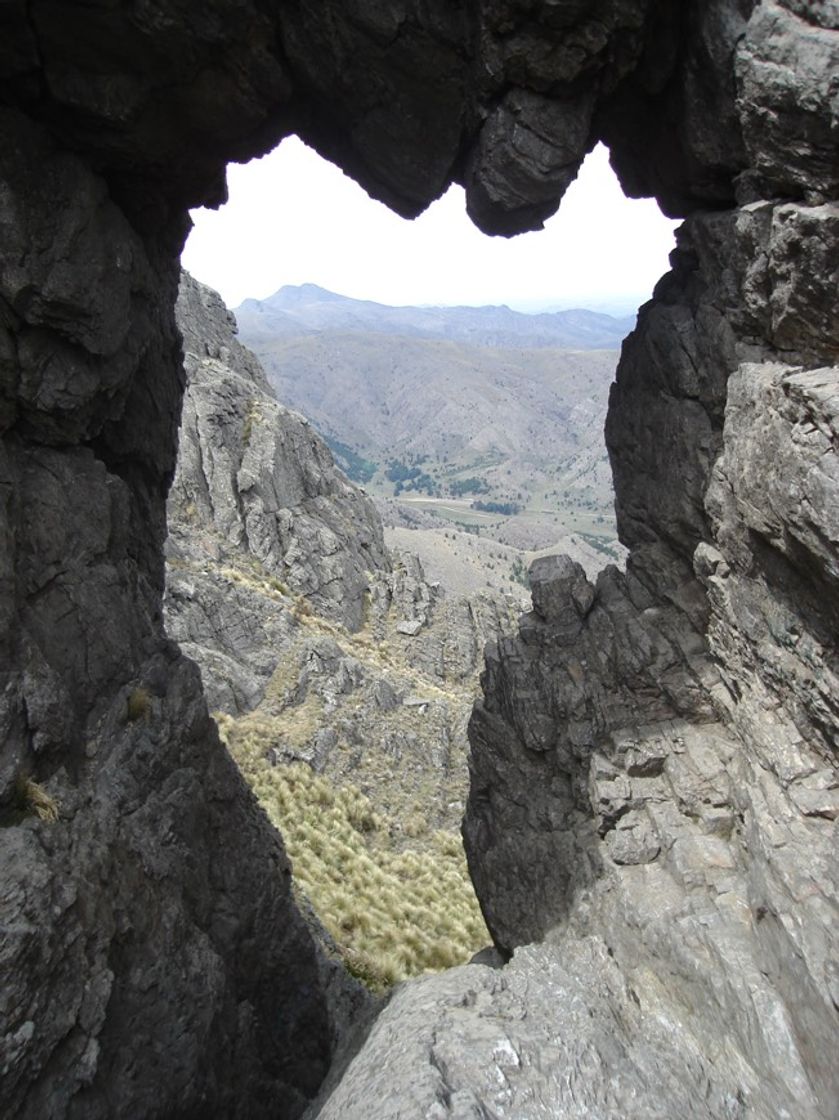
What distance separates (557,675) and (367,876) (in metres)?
14.5

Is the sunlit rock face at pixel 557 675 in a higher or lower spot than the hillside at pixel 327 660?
higher

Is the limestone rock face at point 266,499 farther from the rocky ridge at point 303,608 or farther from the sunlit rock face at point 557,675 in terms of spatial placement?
the sunlit rock face at point 557,675

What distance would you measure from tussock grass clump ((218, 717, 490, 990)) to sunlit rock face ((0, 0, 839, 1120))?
585 centimetres

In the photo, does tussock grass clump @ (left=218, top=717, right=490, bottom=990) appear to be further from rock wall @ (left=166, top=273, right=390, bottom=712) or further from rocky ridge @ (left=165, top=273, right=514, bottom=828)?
rock wall @ (left=166, top=273, right=390, bottom=712)

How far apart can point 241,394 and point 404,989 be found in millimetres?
51572

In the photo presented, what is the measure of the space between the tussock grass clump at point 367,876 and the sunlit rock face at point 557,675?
585cm

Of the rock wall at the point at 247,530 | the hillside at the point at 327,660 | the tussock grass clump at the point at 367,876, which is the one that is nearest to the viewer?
the tussock grass clump at the point at 367,876

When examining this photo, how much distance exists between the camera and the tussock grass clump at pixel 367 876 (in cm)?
2464

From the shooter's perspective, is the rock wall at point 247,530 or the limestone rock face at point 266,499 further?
the limestone rock face at point 266,499

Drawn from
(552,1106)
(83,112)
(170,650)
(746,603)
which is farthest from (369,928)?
(83,112)

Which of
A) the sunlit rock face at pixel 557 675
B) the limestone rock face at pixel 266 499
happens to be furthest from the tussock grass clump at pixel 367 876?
the limestone rock face at pixel 266 499

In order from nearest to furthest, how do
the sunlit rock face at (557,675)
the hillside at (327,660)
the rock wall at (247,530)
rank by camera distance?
the sunlit rock face at (557,675) → the hillside at (327,660) → the rock wall at (247,530)

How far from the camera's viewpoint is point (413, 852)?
32.7 meters

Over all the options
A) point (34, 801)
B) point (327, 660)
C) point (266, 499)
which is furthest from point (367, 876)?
point (266, 499)
